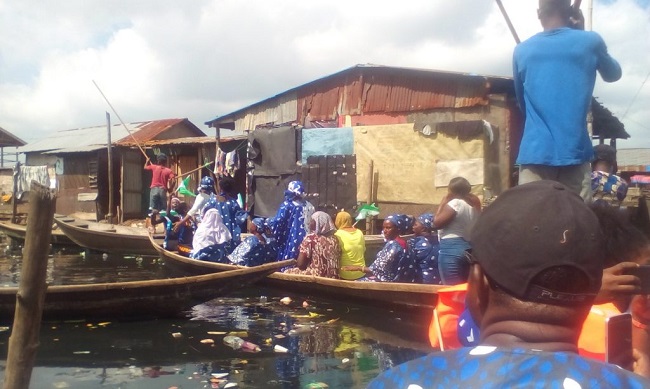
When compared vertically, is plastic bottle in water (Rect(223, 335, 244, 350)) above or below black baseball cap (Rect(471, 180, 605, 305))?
below

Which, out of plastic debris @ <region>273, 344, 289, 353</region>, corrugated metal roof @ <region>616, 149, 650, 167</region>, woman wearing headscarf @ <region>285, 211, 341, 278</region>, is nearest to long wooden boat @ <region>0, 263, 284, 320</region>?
woman wearing headscarf @ <region>285, 211, 341, 278</region>

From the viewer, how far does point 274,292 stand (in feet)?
27.2

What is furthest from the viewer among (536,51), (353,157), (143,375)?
(353,157)

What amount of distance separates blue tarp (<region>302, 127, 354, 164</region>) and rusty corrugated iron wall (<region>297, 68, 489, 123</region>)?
1.01 metres

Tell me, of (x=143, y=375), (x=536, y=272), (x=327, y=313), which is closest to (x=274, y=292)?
(x=327, y=313)

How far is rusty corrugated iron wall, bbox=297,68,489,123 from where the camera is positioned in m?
11.8

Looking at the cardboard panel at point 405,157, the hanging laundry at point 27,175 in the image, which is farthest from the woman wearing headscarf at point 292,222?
the hanging laundry at point 27,175

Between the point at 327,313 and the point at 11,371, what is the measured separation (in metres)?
4.21

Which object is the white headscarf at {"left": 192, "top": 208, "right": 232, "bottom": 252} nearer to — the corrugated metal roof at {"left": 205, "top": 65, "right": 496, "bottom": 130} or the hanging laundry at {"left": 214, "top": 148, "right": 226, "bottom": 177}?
the corrugated metal roof at {"left": 205, "top": 65, "right": 496, "bottom": 130}

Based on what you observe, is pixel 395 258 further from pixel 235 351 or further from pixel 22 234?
pixel 22 234

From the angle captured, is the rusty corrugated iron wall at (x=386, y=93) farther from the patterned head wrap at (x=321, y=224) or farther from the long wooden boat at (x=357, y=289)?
the long wooden boat at (x=357, y=289)

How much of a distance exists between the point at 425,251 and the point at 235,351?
2551 millimetres

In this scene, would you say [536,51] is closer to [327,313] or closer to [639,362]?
[639,362]

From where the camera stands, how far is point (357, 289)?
6680mm
